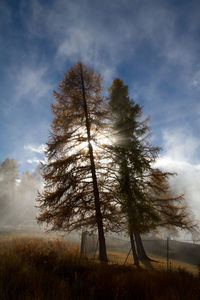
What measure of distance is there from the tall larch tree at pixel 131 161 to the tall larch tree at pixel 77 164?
3.68 feet

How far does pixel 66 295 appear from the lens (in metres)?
2.35

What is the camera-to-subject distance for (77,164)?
8062 millimetres

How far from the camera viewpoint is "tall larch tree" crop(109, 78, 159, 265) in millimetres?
7410

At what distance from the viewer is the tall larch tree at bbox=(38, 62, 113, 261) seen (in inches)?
279

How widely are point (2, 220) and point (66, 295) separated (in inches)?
1529

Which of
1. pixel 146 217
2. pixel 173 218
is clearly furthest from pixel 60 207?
pixel 173 218

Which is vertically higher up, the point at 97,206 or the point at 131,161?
the point at 131,161

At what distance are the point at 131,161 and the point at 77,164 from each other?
3.40 metres

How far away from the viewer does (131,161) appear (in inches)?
344

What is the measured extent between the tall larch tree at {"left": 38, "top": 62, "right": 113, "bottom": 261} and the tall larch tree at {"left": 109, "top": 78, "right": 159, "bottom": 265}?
112 centimetres

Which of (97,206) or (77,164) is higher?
(77,164)

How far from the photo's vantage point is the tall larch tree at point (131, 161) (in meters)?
7.41

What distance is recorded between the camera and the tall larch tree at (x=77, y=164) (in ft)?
23.2

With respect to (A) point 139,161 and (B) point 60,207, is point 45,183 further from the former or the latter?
(A) point 139,161
